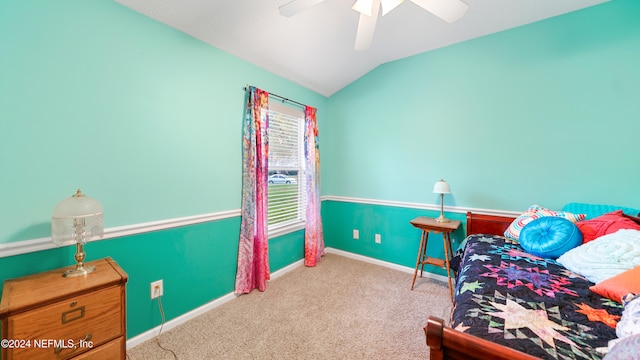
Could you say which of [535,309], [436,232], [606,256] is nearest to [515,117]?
[436,232]

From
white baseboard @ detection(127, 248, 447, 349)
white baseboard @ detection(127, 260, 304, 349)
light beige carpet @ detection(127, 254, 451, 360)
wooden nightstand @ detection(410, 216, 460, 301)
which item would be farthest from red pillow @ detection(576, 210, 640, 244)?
white baseboard @ detection(127, 260, 304, 349)

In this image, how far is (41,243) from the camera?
1335mm

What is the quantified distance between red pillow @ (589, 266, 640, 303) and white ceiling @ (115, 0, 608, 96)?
2.17 metres

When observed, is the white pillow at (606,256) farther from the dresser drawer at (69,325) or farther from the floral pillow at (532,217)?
the dresser drawer at (69,325)

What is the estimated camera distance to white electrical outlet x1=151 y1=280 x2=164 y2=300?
1761 mm

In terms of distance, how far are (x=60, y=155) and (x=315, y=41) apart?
2.21 m

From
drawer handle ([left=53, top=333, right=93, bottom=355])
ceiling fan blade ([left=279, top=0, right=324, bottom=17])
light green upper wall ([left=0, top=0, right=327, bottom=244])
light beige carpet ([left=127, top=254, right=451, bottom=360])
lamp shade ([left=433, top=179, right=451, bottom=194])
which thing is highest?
ceiling fan blade ([left=279, top=0, right=324, bottom=17])

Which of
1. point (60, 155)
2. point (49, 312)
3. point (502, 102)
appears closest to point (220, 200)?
point (60, 155)

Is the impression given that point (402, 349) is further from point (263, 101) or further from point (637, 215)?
point (263, 101)

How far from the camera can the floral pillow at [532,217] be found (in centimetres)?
181

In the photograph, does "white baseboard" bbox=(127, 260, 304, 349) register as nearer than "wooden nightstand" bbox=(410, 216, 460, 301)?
Yes

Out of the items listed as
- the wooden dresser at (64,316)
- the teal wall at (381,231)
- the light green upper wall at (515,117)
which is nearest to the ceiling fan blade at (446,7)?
the light green upper wall at (515,117)

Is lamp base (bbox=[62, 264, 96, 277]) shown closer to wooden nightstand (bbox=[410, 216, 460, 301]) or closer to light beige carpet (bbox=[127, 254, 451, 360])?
light beige carpet (bbox=[127, 254, 451, 360])

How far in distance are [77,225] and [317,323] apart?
175 centimetres
